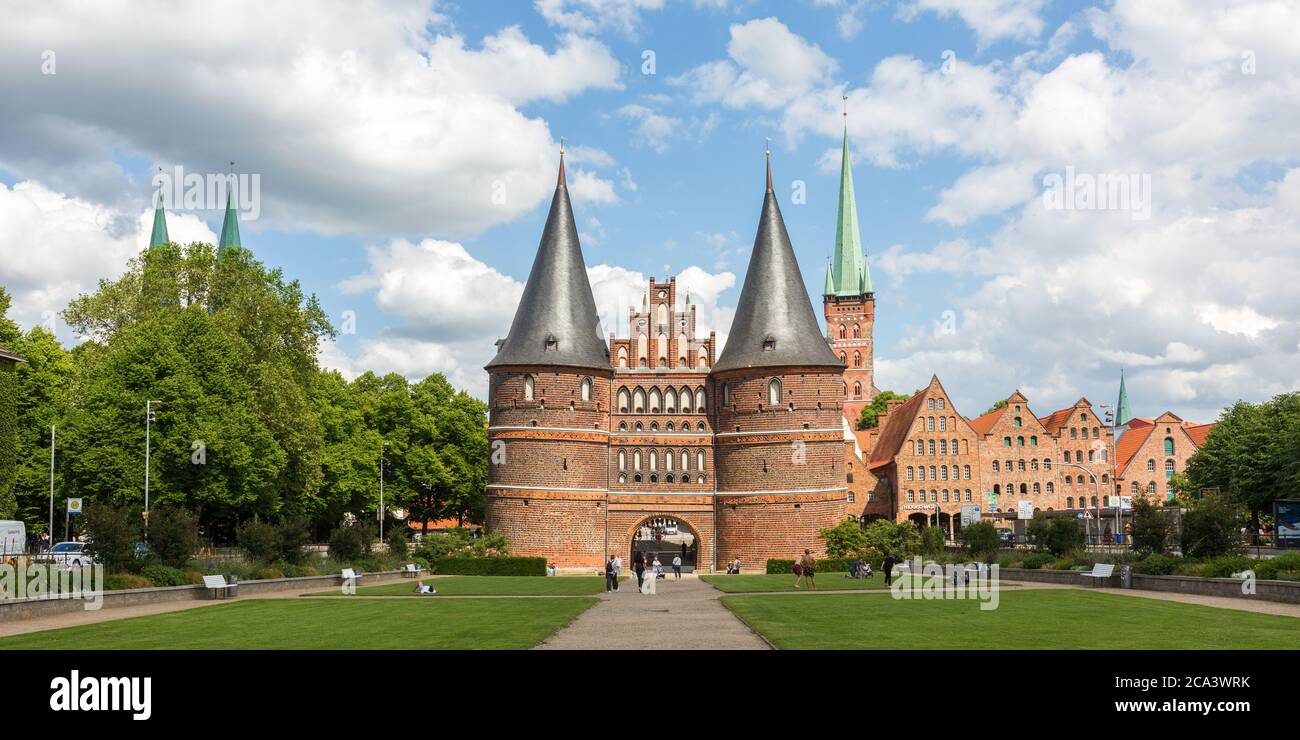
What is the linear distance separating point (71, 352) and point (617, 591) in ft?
129

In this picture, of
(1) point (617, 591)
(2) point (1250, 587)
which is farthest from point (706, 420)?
(2) point (1250, 587)

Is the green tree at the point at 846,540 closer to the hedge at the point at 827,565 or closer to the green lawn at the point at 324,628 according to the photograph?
the hedge at the point at 827,565

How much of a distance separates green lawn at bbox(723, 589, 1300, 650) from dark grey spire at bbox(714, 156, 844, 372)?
34.3m

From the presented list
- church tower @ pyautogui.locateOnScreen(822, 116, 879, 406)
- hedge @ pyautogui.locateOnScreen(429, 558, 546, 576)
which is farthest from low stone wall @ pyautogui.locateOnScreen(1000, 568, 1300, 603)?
church tower @ pyautogui.locateOnScreen(822, 116, 879, 406)

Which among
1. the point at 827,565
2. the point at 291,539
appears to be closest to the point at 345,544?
the point at 291,539

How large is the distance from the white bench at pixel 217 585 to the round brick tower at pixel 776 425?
113ft

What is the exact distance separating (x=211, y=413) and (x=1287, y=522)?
4524cm

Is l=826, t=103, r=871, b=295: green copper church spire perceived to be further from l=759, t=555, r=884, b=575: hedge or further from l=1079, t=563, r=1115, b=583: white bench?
l=1079, t=563, r=1115, b=583: white bench

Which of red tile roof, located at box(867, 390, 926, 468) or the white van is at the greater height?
red tile roof, located at box(867, 390, 926, 468)

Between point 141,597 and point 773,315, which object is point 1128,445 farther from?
point 141,597

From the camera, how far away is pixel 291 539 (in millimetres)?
40219

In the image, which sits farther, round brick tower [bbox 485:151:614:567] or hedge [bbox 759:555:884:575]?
round brick tower [bbox 485:151:614:567]

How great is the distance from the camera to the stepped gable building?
61.2 meters
